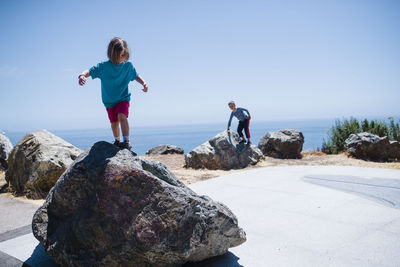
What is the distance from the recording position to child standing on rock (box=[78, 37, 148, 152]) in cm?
298

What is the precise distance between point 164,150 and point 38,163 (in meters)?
8.21

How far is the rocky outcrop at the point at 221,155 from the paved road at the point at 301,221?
2.67 metres

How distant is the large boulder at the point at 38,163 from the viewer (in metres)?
5.68

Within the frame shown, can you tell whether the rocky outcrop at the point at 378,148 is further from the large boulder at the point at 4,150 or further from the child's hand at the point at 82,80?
the large boulder at the point at 4,150

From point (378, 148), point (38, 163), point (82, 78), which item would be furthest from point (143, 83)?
point (378, 148)

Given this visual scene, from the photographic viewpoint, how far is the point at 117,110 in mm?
3129

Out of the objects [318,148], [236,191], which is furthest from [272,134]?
[236,191]

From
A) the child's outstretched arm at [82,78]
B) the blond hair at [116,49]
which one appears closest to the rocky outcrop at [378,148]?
the blond hair at [116,49]

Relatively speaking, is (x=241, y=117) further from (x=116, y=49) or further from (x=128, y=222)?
(x=128, y=222)

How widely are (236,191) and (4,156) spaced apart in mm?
7658

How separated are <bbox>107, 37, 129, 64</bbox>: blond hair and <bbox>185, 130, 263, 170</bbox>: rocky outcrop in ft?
21.2

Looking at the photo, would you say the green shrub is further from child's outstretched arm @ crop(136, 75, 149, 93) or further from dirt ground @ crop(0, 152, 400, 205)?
child's outstretched arm @ crop(136, 75, 149, 93)

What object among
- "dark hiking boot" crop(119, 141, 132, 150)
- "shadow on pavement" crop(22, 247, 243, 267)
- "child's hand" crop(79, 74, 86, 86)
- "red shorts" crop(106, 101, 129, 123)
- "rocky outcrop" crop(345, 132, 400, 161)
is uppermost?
"child's hand" crop(79, 74, 86, 86)

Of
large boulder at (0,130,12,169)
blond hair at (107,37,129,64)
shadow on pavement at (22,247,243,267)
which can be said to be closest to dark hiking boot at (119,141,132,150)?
blond hair at (107,37,129,64)
